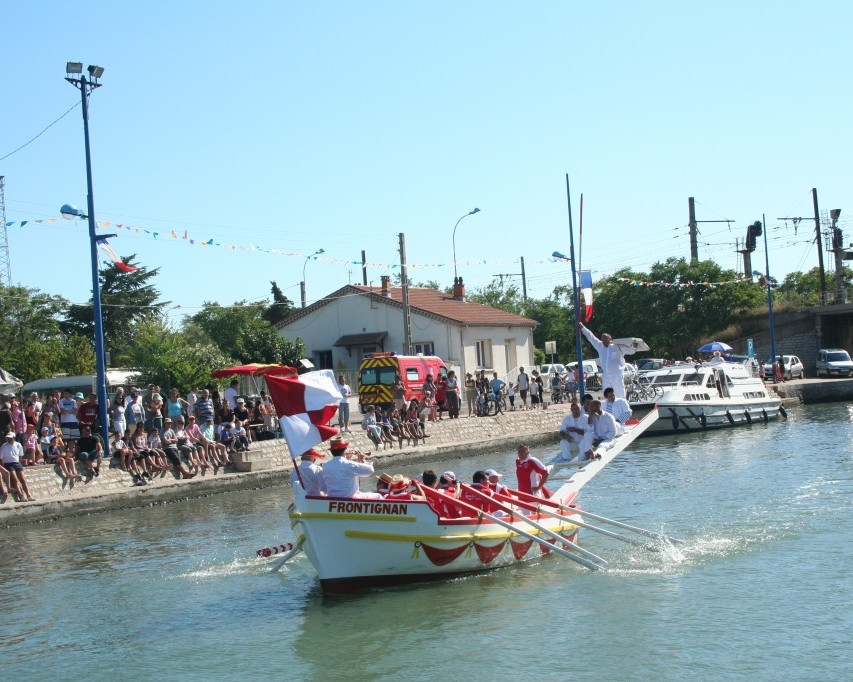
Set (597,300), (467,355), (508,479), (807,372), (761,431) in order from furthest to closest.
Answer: (597,300) → (807,372) → (467,355) → (761,431) → (508,479)

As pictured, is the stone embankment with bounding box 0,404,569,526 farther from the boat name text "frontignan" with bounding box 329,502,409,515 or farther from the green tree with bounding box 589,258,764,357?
the green tree with bounding box 589,258,764,357

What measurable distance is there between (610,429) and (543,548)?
3.46 meters

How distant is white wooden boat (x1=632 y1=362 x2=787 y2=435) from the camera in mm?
37188

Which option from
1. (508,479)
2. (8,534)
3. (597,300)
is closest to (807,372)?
(597,300)

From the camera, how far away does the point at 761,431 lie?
37219mm

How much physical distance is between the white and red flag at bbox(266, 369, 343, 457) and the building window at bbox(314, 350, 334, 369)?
4101 centimetres

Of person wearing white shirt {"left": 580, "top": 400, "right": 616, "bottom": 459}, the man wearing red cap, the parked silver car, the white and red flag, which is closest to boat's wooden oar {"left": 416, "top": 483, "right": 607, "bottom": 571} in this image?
the man wearing red cap

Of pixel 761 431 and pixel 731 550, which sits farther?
pixel 761 431

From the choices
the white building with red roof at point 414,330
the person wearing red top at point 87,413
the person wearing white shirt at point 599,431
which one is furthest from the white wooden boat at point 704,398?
Answer: the person wearing red top at point 87,413

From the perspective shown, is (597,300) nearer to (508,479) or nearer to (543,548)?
(508,479)

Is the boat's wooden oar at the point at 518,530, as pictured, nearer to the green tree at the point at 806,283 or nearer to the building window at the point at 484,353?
the building window at the point at 484,353

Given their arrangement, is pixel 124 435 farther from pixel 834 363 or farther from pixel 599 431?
pixel 834 363

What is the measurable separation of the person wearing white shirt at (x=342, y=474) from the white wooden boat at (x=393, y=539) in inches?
12.0

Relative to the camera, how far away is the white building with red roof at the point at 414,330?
50469 mm
